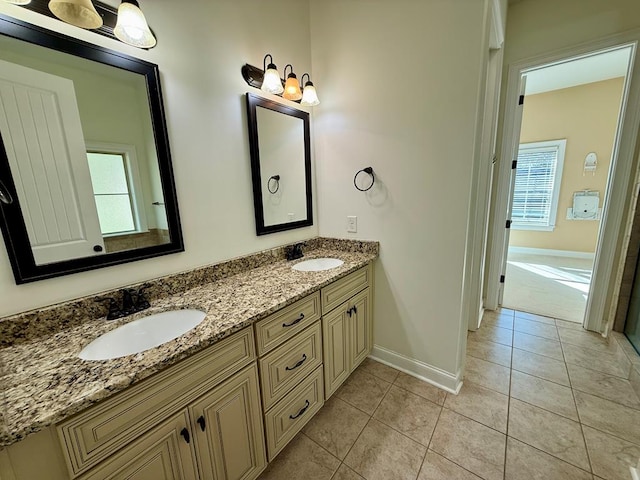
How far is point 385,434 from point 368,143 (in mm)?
1821

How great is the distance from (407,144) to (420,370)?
1589 millimetres

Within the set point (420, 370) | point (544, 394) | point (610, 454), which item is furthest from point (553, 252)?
point (420, 370)

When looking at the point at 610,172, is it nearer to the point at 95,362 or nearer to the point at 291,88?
the point at 291,88

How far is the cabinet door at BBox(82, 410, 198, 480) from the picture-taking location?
0.71 m

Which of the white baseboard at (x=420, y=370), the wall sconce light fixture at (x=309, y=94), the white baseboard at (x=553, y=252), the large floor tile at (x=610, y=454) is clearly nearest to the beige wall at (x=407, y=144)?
the white baseboard at (x=420, y=370)

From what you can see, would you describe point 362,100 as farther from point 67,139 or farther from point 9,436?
point 9,436

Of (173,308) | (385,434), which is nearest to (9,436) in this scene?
(173,308)

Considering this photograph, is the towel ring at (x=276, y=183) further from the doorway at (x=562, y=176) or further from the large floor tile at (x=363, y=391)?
the doorway at (x=562, y=176)

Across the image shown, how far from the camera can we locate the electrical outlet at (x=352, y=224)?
1954 millimetres

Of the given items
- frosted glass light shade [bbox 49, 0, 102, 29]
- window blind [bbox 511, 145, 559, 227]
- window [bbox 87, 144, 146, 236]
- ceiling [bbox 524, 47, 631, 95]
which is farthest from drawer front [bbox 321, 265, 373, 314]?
window blind [bbox 511, 145, 559, 227]

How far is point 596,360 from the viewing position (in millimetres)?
1937

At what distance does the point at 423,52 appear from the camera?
150 centimetres

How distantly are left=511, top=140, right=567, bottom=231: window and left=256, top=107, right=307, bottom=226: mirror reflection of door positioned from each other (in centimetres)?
449

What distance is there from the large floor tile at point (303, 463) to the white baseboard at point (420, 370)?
0.84 metres
